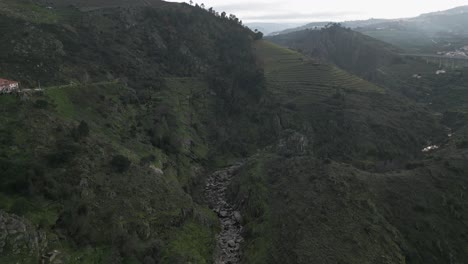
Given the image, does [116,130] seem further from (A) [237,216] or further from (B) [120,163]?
(A) [237,216]

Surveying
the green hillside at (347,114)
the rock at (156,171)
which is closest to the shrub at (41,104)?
the rock at (156,171)

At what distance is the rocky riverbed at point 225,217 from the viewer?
196 feet

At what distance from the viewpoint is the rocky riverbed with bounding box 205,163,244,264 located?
5969 centimetres

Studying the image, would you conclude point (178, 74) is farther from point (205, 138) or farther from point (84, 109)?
point (84, 109)

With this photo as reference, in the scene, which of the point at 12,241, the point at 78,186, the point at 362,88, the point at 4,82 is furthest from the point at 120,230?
the point at 362,88

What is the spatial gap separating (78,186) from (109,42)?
8331 cm

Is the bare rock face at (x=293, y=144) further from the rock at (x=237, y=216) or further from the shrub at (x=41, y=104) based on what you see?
the shrub at (x=41, y=104)

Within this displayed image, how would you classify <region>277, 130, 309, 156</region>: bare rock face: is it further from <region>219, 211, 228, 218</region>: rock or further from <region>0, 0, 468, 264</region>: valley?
<region>219, 211, 228, 218</region>: rock

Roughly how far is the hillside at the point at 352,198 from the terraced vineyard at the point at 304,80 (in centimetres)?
2156

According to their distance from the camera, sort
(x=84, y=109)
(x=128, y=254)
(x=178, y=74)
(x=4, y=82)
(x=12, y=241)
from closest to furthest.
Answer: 1. (x=12, y=241)
2. (x=128, y=254)
3. (x=4, y=82)
4. (x=84, y=109)
5. (x=178, y=74)

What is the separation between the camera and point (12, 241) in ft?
130

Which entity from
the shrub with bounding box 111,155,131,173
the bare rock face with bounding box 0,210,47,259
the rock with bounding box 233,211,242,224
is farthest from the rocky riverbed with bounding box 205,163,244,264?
the bare rock face with bounding box 0,210,47,259

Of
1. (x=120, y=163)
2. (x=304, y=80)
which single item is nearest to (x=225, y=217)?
(x=120, y=163)

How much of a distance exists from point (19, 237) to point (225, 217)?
3829 centimetres
